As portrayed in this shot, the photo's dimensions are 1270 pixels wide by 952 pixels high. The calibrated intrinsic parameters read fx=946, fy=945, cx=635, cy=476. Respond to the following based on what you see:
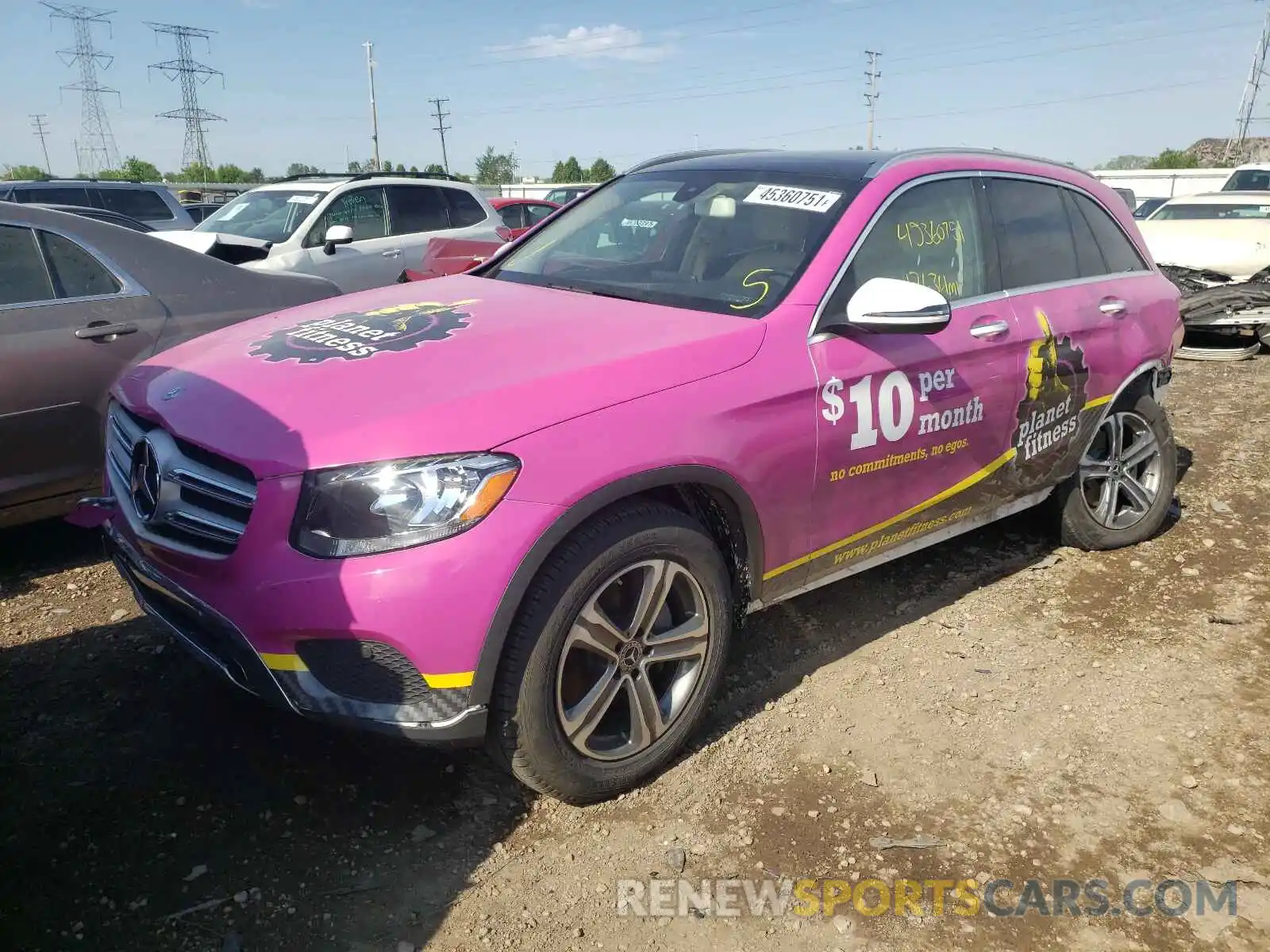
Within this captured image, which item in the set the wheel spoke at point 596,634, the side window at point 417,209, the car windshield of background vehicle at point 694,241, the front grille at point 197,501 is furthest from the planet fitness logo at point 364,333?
the side window at point 417,209

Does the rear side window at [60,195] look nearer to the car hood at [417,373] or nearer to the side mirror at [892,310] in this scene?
the car hood at [417,373]

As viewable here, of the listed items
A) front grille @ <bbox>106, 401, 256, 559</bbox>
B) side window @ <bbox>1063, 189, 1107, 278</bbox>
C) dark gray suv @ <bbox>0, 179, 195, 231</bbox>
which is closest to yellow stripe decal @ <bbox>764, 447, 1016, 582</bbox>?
side window @ <bbox>1063, 189, 1107, 278</bbox>

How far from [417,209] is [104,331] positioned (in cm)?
572

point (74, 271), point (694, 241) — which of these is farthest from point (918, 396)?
point (74, 271)

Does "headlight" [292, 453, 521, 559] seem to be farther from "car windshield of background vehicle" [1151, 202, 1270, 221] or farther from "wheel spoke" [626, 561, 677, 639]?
"car windshield of background vehicle" [1151, 202, 1270, 221]

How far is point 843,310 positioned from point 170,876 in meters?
2.49

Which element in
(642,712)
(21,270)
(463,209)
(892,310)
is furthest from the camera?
(463,209)

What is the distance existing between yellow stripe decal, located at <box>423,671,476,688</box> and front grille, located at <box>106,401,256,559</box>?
0.59 metres

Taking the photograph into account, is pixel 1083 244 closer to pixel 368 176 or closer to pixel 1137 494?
pixel 1137 494

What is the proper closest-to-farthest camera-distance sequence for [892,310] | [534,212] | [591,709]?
[591,709] < [892,310] < [534,212]

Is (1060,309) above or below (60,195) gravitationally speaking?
below

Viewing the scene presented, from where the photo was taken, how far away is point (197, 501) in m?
2.45

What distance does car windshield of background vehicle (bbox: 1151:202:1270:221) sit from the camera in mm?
10930

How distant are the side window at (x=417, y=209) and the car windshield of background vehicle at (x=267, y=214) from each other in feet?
2.45
